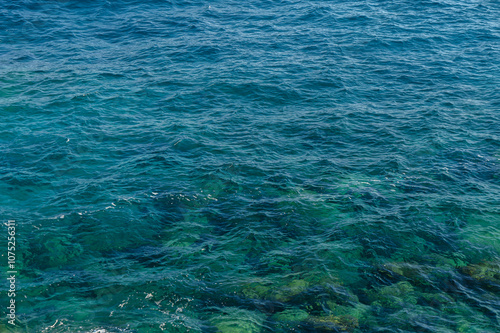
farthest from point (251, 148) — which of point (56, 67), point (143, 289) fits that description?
point (56, 67)

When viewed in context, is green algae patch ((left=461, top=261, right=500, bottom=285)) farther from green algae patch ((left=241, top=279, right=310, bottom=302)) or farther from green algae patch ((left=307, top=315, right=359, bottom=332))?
green algae patch ((left=241, top=279, right=310, bottom=302))

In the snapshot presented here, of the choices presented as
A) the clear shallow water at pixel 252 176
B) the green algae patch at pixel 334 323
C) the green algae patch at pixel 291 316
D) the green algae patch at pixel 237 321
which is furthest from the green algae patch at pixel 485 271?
the green algae patch at pixel 237 321

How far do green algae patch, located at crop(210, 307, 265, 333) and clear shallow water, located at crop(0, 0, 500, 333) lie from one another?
0.31ft

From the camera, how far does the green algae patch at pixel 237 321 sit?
64.1ft

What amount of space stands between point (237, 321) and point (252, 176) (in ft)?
39.6

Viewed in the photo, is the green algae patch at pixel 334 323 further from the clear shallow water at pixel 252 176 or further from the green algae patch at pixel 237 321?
the green algae patch at pixel 237 321

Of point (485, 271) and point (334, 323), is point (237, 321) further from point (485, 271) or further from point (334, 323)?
point (485, 271)

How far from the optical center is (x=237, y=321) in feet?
65.1

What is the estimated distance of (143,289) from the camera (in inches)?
849

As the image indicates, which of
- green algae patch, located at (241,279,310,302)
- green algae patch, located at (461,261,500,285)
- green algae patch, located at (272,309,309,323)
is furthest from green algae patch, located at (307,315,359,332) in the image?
green algae patch, located at (461,261,500,285)

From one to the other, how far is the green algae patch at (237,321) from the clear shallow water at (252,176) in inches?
3.7

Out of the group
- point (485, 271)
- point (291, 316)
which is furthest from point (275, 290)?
point (485, 271)

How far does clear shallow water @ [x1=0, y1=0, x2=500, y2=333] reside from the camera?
21.1 meters

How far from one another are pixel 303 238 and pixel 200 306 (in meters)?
7.42
